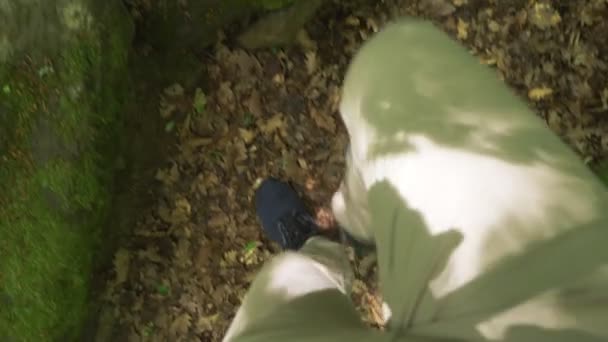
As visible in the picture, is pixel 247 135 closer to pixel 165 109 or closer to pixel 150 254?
pixel 165 109

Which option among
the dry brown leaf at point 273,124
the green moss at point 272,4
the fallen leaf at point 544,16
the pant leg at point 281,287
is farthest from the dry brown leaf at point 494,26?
the pant leg at point 281,287

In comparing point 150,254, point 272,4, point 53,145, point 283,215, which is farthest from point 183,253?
point 272,4

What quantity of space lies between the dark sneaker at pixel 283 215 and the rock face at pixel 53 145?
2.16ft

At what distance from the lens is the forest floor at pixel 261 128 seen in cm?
275

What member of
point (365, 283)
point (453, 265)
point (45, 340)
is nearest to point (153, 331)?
point (45, 340)

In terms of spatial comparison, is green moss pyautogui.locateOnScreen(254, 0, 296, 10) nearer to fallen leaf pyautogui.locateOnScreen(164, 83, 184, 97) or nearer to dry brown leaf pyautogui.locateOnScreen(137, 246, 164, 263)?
fallen leaf pyautogui.locateOnScreen(164, 83, 184, 97)

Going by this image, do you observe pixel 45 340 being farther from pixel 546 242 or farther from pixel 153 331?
pixel 546 242

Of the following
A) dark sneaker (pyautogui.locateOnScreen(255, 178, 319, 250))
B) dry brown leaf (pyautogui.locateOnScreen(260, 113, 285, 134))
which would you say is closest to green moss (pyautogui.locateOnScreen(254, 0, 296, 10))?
dry brown leaf (pyautogui.locateOnScreen(260, 113, 285, 134))

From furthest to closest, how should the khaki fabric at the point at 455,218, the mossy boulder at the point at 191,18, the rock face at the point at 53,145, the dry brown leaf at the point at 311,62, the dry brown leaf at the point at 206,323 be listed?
the dry brown leaf at the point at 311,62, the dry brown leaf at the point at 206,323, the mossy boulder at the point at 191,18, the rock face at the point at 53,145, the khaki fabric at the point at 455,218

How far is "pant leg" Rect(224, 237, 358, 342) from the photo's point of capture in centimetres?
147

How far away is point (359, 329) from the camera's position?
4.61 feet

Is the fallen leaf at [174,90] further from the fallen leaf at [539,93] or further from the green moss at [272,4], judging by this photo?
the fallen leaf at [539,93]

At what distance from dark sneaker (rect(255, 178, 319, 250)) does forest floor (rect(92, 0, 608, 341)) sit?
75 mm

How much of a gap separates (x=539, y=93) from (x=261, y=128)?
1242 mm
